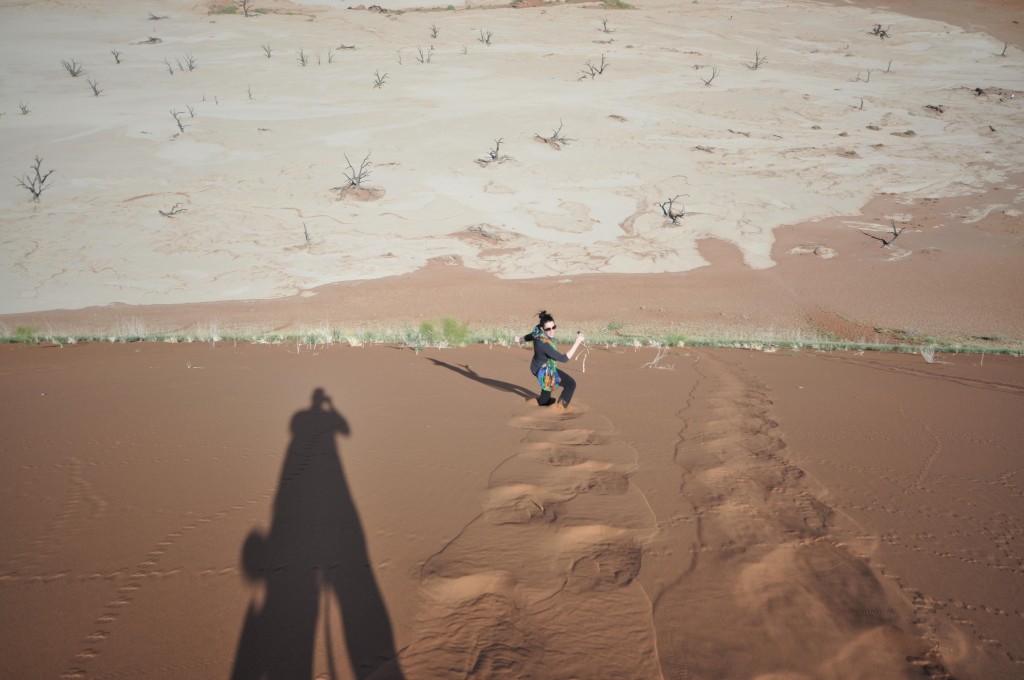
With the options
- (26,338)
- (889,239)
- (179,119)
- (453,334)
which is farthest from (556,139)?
(26,338)

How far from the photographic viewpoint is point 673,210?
24.6 m

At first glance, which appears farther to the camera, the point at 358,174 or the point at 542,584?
the point at 358,174

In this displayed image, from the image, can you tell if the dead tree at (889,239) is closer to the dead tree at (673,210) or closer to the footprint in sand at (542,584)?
the dead tree at (673,210)

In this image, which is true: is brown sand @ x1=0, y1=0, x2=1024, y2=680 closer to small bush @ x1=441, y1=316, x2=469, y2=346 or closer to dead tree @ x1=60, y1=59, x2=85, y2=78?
small bush @ x1=441, y1=316, x2=469, y2=346

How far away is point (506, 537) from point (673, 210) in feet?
76.7

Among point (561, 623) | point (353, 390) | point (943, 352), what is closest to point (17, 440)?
point (353, 390)

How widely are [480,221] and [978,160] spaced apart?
25.5m

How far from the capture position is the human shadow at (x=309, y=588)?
261 cm

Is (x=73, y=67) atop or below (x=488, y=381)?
atop

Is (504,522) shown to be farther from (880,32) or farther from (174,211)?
(880,32)

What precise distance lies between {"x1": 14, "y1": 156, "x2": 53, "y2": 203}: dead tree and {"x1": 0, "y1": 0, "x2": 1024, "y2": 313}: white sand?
0.46 m

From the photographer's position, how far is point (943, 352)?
12320mm

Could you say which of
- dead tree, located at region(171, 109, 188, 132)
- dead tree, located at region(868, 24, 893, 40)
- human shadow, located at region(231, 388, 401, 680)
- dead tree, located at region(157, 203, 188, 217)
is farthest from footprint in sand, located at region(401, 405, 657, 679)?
dead tree, located at region(868, 24, 893, 40)

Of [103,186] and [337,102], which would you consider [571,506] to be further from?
[337,102]
